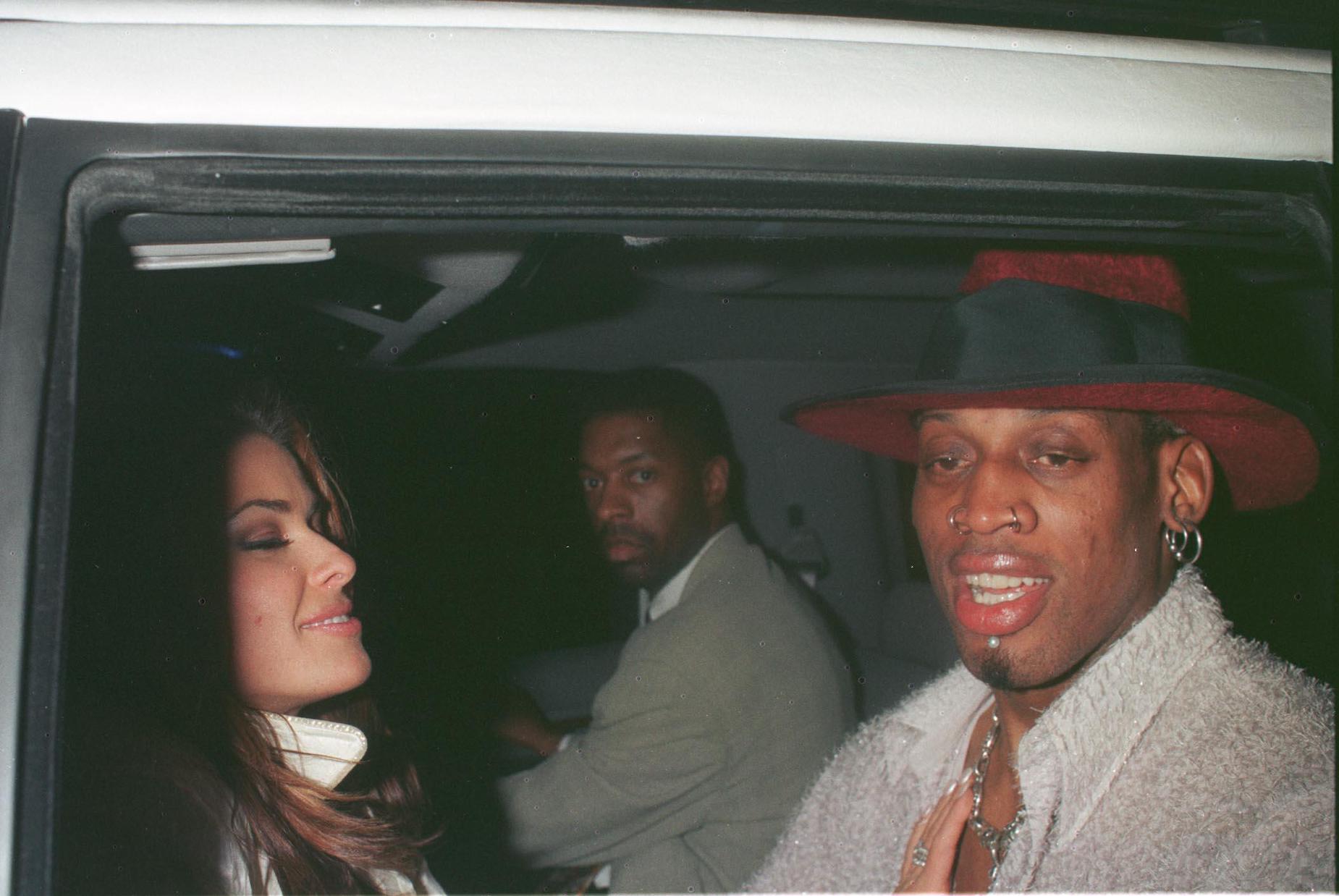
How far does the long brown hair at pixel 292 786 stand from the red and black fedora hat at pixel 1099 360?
1097 mm

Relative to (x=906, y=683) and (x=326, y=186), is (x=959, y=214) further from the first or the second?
(x=906, y=683)

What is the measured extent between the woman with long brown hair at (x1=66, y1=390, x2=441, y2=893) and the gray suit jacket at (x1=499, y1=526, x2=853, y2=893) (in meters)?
0.79

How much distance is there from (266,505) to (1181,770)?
1426mm

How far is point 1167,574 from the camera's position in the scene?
1.38 metres

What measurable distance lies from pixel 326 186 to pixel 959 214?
23.3 inches

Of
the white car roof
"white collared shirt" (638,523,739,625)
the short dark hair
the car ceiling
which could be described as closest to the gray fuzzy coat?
the car ceiling

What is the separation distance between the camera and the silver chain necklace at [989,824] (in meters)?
1.39

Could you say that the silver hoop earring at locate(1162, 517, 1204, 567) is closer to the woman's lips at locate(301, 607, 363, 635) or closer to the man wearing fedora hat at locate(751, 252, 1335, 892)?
the man wearing fedora hat at locate(751, 252, 1335, 892)

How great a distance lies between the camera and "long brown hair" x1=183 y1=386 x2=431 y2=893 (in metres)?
1.19

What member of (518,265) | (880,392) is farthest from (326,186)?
(880,392)

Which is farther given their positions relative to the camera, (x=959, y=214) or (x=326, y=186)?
(x=959, y=214)

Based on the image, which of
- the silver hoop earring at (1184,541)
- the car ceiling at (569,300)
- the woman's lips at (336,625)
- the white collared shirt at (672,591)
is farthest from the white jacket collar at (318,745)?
the white collared shirt at (672,591)

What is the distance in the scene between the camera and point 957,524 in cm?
147

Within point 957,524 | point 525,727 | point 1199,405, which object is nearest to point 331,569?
A: point 957,524
